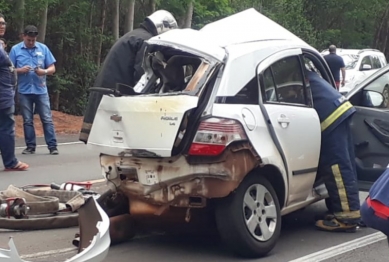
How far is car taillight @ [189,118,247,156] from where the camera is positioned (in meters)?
6.18

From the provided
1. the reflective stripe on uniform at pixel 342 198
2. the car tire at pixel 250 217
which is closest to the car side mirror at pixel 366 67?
the reflective stripe on uniform at pixel 342 198

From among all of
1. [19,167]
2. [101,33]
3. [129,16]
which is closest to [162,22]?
[19,167]

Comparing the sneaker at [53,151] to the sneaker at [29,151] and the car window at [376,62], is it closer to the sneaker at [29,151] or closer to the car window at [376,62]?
the sneaker at [29,151]

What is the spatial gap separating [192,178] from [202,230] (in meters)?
1.24

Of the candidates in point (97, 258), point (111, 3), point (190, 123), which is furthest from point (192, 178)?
point (111, 3)

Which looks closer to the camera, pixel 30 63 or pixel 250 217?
pixel 250 217

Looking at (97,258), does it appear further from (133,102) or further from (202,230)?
(202,230)

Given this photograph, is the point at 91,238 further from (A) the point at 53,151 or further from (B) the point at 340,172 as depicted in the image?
(A) the point at 53,151

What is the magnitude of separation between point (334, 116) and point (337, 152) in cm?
33

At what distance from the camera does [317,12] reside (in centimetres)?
4234

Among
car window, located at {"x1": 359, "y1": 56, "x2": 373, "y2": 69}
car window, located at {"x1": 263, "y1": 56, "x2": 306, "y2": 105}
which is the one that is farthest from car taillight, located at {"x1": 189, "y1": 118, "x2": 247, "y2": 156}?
car window, located at {"x1": 359, "y1": 56, "x2": 373, "y2": 69}

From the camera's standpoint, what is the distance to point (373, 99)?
8.13 meters

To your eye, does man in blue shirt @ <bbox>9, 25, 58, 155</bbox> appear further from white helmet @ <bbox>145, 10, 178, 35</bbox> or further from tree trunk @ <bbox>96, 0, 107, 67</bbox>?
tree trunk @ <bbox>96, 0, 107, 67</bbox>

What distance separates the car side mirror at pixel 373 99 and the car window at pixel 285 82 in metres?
1.16
